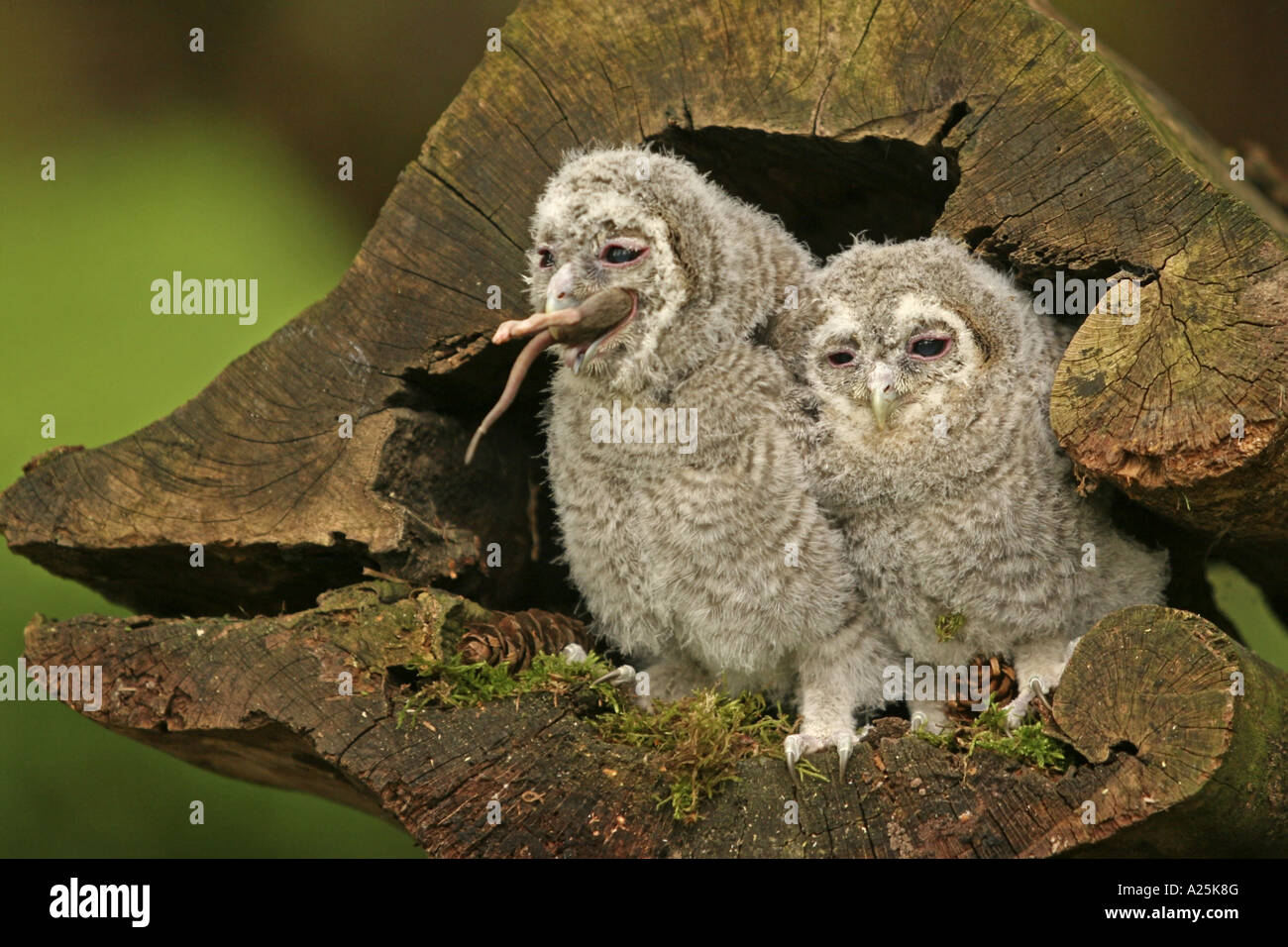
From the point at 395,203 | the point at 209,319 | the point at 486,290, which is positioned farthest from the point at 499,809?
the point at 209,319

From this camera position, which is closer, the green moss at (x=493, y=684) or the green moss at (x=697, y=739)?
the green moss at (x=697, y=739)

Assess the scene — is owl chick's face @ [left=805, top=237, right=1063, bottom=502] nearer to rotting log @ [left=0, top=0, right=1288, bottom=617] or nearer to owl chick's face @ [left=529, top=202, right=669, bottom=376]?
rotting log @ [left=0, top=0, right=1288, bottom=617]

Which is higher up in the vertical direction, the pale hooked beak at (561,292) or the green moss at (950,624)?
the pale hooked beak at (561,292)

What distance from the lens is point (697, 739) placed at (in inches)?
94.1

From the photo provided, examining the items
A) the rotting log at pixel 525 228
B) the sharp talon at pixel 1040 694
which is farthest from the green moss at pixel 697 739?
the rotting log at pixel 525 228

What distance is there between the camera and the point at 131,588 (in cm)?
308

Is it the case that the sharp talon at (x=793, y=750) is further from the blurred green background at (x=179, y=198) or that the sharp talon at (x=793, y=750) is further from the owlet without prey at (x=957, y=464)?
the blurred green background at (x=179, y=198)

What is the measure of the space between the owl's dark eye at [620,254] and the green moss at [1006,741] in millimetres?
Result: 1214

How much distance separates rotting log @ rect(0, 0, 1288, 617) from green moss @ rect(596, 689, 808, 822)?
2.18 feet

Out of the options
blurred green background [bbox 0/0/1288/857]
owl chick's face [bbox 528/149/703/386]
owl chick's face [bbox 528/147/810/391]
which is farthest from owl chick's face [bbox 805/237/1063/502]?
blurred green background [bbox 0/0/1288/857]

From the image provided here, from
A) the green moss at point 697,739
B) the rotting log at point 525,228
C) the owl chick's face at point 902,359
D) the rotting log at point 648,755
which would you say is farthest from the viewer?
the owl chick's face at point 902,359

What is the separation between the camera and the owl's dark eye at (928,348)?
2.60m

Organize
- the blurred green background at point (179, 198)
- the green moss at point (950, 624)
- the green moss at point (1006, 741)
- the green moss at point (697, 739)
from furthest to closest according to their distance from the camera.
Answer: the blurred green background at point (179, 198)
the green moss at point (950, 624)
the green moss at point (697, 739)
the green moss at point (1006, 741)

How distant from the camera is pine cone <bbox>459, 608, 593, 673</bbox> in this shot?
2.62 m
